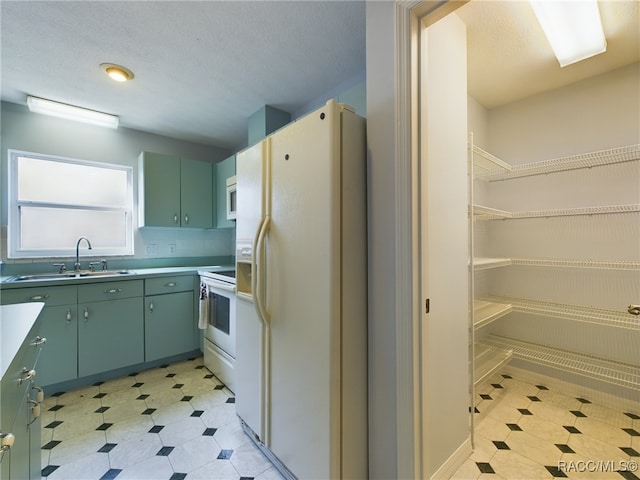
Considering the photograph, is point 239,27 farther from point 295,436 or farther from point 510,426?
point 510,426

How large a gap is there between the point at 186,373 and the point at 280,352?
68.0 inches

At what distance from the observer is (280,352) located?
148 cm

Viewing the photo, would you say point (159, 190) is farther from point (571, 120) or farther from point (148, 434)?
point (571, 120)

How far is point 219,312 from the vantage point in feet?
8.23

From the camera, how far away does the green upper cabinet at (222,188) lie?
125 inches

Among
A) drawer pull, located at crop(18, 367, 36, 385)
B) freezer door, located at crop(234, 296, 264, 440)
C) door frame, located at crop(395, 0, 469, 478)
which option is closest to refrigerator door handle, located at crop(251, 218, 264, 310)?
freezer door, located at crop(234, 296, 264, 440)

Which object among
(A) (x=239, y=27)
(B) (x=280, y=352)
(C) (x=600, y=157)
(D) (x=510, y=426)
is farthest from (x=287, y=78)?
(D) (x=510, y=426)

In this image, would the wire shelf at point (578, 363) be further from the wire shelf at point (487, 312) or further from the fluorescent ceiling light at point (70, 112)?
the fluorescent ceiling light at point (70, 112)

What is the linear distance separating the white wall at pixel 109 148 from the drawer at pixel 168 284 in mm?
674

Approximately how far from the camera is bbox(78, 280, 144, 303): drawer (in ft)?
7.94

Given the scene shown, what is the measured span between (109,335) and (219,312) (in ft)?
3.29

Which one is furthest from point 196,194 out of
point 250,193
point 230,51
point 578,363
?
point 578,363

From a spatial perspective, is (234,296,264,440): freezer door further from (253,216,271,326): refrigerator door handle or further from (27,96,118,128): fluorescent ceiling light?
(27,96,118,128): fluorescent ceiling light

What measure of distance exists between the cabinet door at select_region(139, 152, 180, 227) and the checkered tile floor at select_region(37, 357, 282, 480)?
1.60 meters
